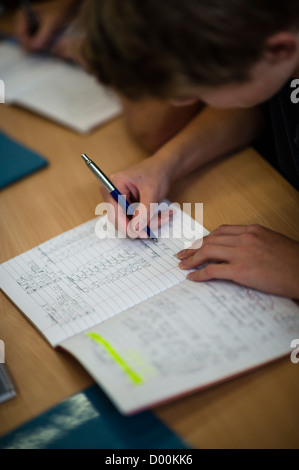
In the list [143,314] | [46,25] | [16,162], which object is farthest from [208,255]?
[46,25]

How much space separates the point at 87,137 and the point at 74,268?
485mm

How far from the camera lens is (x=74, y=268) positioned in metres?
0.89

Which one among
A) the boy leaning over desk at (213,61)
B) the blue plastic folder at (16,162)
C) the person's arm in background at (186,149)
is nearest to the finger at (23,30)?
the blue plastic folder at (16,162)

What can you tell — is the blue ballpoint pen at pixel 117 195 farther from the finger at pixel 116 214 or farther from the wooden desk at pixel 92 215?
the wooden desk at pixel 92 215

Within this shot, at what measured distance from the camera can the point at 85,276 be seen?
0.86m

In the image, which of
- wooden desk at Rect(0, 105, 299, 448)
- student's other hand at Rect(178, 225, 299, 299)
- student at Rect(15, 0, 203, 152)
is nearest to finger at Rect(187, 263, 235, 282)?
student's other hand at Rect(178, 225, 299, 299)

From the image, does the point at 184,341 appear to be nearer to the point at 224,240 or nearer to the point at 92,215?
the point at 224,240

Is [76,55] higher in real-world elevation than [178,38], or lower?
lower

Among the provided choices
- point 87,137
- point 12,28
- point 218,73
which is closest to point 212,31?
point 218,73

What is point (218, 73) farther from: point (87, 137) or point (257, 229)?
point (87, 137)

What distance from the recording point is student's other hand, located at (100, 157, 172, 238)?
3.00 ft

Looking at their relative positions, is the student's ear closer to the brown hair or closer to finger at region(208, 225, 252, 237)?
the brown hair

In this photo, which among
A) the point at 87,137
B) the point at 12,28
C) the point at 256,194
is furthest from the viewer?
the point at 12,28

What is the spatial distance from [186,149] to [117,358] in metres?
0.54
